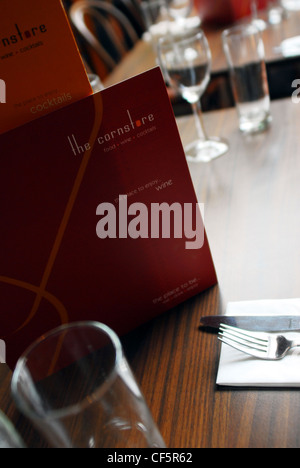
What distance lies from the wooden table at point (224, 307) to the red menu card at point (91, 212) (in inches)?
2.1

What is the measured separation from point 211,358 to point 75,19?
1.95m

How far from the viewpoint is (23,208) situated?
1.63 feet

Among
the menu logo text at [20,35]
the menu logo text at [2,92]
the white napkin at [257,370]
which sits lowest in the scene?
the white napkin at [257,370]

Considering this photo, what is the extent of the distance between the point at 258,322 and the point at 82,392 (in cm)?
22

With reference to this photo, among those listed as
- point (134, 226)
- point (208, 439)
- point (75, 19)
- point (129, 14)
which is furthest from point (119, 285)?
point (129, 14)

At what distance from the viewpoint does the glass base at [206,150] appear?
38.1 inches

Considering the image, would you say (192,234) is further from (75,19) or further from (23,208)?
(75,19)

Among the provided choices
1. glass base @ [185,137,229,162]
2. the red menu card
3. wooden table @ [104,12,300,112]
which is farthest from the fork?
wooden table @ [104,12,300,112]

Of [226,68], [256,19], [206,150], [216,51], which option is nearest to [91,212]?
[206,150]

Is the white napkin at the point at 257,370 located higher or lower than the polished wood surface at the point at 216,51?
lower

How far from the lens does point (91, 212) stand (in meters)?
0.53

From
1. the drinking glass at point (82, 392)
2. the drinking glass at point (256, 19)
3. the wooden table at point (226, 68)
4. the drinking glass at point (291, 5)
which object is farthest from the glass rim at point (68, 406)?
the drinking glass at point (291, 5)

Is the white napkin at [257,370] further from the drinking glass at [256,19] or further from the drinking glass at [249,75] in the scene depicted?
the drinking glass at [256,19]

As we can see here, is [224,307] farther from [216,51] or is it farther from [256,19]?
[256,19]
